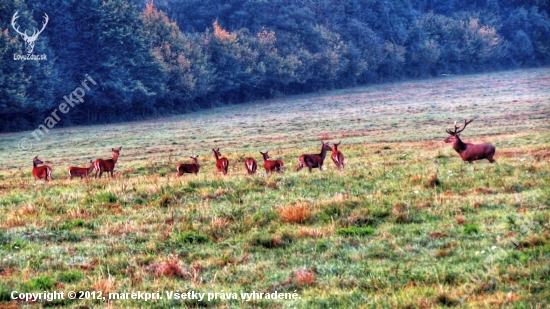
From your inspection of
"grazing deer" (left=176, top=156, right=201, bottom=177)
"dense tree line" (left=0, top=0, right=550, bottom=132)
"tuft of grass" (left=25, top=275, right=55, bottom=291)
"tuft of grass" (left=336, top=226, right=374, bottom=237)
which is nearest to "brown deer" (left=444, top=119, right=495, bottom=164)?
"grazing deer" (left=176, top=156, right=201, bottom=177)

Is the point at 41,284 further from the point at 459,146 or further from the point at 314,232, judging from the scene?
the point at 459,146

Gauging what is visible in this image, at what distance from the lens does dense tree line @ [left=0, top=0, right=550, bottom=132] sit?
197 feet

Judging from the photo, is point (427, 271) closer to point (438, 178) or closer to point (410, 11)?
point (438, 178)

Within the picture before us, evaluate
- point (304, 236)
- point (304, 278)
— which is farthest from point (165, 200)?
point (304, 278)

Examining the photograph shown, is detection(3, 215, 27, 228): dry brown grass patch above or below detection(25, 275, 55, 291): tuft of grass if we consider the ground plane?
above

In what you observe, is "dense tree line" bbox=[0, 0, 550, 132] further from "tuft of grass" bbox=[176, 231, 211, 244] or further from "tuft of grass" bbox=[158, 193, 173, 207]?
"tuft of grass" bbox=[176, 231, 211, 244]

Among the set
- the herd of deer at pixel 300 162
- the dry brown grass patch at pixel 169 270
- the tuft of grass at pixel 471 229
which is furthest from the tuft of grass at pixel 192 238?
the herd of deer at pixel 300 162

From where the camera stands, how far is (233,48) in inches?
3118

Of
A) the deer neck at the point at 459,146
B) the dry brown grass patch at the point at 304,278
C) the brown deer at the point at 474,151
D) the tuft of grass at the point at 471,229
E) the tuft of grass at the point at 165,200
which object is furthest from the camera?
the deer neck at the point at 459,146

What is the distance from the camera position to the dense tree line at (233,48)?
60125 millimetres

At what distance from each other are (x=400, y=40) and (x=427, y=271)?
102 m

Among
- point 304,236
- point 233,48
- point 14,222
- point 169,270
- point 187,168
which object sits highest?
point 233,48

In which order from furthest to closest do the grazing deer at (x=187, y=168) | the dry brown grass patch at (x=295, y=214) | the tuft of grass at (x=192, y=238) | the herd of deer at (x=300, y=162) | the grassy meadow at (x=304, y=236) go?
the grazing deer at (x=187, y=168), the herd of deer at (x=300, y=162), the dry brown grass patch at (x=295, y=214), the tuft of grass at (x=192, y=238), the grassy meadow at (x=304, y=236)

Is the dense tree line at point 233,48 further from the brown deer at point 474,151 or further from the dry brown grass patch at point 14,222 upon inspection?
the dry brown grass patch at point 14,222
